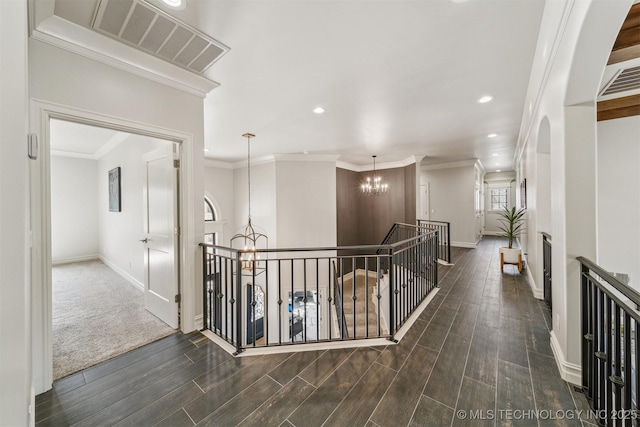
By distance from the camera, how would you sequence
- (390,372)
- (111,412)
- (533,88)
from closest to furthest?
(111,412)
(390,372)
(533,88)

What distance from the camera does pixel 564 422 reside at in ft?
4.74

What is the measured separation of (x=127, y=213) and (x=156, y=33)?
3.69 metres

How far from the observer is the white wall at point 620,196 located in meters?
2.85

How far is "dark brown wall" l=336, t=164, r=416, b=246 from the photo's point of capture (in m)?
6.74

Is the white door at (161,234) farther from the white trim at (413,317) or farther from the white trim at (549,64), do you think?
the white trim at (549,64)

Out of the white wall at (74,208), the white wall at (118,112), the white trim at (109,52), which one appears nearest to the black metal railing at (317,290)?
the white wall at (118,112)

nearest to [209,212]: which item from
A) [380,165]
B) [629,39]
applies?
[380,165]

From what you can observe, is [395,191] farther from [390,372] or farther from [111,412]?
[111,412]

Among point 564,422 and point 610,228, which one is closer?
point 564,422

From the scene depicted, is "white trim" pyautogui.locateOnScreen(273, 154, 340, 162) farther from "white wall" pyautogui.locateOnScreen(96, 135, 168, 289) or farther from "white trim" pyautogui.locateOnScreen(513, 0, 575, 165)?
"white trim" pyautogui.locateOnScreen(513, 0, 575, 165)

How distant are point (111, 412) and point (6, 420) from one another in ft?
4.03

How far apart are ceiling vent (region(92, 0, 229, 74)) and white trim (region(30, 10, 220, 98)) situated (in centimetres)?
7

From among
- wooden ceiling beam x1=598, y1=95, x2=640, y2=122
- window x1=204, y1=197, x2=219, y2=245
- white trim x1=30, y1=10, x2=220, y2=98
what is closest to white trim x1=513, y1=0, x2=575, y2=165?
wooden ceiling beam x1=598, y1=95, x2=640, y2=122

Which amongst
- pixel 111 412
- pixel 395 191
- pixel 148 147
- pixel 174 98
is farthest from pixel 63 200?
pixel 395 191
